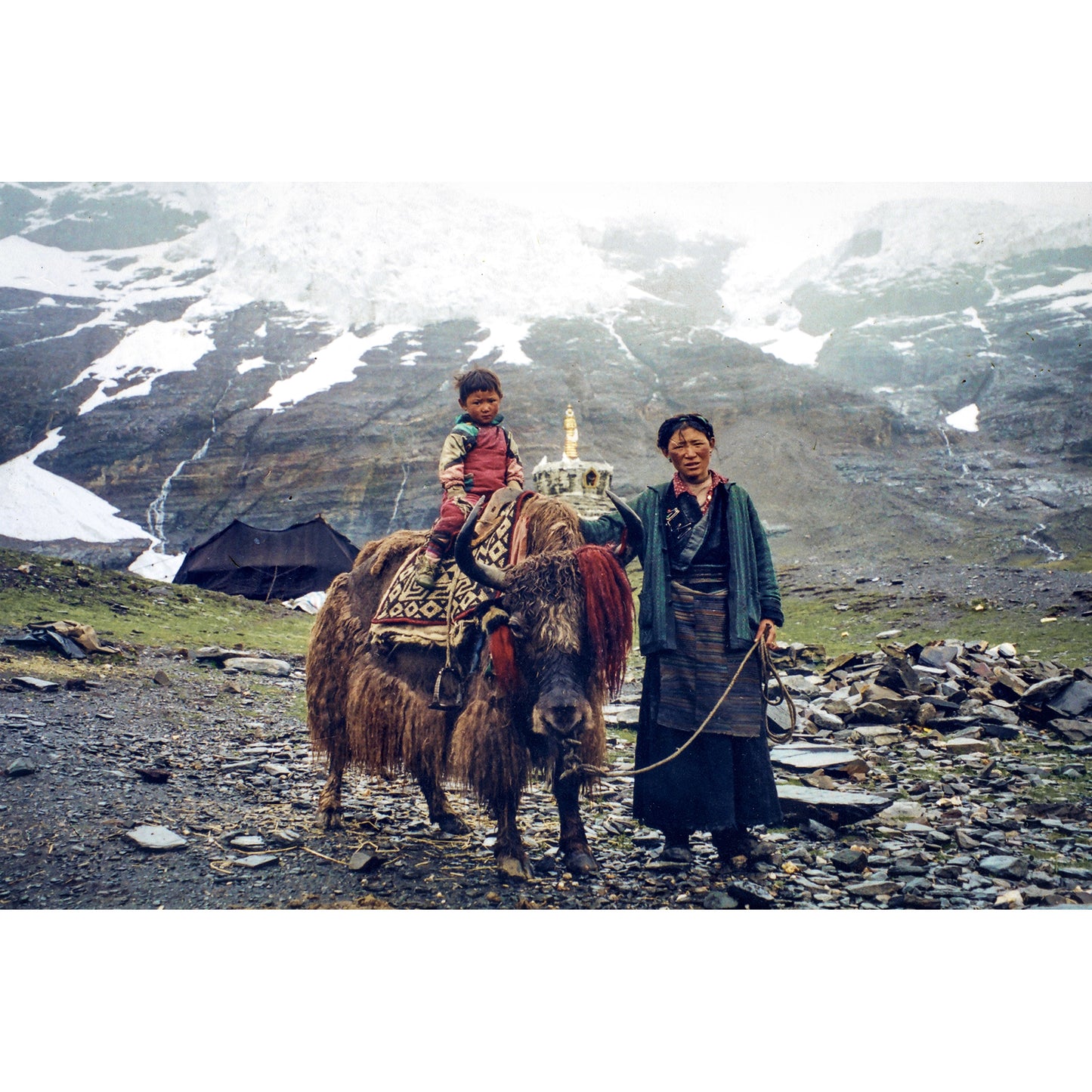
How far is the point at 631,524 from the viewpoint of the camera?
2.95 metres

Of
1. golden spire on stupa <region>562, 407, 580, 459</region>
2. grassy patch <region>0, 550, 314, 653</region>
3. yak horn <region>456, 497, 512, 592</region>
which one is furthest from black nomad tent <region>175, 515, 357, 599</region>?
yak horn <region>456, 497, 512, 592</region>

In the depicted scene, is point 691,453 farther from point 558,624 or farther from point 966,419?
point 966,419

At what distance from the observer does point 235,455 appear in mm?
7355

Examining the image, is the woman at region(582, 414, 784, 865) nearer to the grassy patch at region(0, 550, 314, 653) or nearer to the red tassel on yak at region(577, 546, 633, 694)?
the red tassel on yak at region(577, 546, 633, 694)

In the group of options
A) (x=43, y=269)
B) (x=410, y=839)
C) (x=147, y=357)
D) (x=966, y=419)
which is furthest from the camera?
(x=966, y=419)

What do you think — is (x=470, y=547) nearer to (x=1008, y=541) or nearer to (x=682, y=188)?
(x=682, y=188)

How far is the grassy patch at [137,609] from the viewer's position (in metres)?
5.13

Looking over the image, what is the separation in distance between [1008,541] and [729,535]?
6.74m

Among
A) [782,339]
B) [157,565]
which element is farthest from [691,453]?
[157,565]

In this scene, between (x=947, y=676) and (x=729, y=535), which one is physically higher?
(x=729, y=535)

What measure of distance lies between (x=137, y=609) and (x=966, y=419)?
8.11 meters

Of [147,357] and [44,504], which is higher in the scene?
[147,357]

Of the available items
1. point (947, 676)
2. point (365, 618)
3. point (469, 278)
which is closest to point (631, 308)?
point (469, 278)

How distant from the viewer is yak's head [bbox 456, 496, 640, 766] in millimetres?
2680
